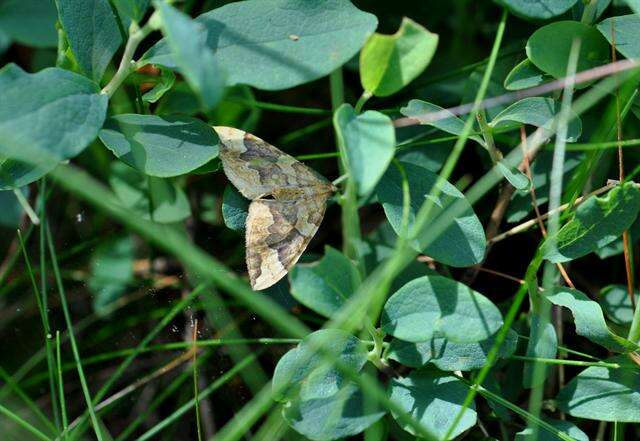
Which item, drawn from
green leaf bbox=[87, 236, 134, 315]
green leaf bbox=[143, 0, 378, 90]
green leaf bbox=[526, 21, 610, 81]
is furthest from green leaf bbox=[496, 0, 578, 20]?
green leaf bbox=[87, 236, 134, 315]

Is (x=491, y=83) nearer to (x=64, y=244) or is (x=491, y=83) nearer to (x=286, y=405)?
(x=286, y=405)

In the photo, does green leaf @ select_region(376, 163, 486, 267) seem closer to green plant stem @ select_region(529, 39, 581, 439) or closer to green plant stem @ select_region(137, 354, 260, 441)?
green plant stem @ select_region(529, 39, 581, 439)

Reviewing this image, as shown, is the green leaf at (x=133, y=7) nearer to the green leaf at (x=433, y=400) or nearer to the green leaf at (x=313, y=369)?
the green leaf at (x=313, y=369)

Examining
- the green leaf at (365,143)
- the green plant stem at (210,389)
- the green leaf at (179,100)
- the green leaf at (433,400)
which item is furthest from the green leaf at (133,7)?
the green leaf at (433,400)

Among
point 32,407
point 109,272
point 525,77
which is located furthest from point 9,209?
point 525,77

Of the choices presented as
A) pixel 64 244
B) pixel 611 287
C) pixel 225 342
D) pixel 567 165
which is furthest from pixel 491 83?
pixel 64 244

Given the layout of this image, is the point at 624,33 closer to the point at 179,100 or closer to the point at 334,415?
the point at 334,415
